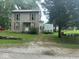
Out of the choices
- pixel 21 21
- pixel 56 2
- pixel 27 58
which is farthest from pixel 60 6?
pixel 21 21

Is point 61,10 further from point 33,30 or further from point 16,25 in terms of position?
point 16,25

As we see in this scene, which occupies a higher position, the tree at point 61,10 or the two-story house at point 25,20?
the tree at point 61,10

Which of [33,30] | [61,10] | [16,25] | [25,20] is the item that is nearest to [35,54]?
[61,10]

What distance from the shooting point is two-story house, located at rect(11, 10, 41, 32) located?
55.8 m

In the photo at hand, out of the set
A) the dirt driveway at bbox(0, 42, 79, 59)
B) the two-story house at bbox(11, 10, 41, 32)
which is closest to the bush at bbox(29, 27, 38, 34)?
the two-story house at bbox(11, 10, 41, 32)

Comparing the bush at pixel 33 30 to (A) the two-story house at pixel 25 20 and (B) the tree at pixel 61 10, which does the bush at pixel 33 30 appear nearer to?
(A) the two-story house at pixel 25 20

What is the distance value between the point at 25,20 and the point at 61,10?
23.5 meters

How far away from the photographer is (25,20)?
186ft

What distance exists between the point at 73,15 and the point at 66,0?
2.78 metres

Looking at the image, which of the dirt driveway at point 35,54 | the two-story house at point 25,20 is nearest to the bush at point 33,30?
the two-story house at point 25,20

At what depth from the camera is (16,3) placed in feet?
281

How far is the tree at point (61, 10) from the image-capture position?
3403 cm

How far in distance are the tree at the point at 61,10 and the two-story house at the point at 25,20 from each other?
18545 mm

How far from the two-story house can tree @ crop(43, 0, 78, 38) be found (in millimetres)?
18545
